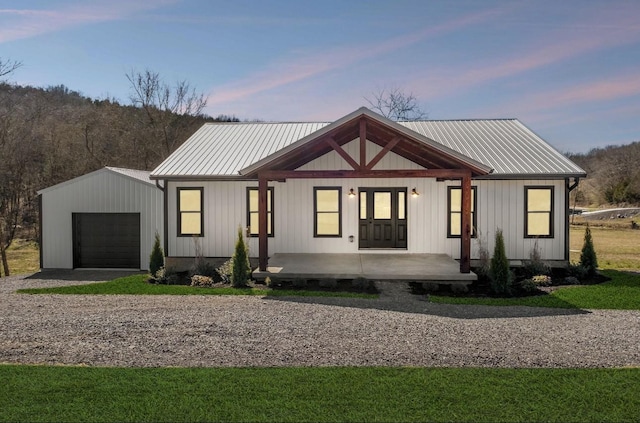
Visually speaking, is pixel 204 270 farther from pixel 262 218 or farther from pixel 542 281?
pixel 542 281

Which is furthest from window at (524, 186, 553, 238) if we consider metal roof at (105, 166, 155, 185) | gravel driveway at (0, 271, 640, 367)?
metal roof at (105, 166, 155, 185)

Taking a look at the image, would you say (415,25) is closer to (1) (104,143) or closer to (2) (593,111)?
(2) (593,111)

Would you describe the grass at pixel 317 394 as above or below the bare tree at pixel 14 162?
below

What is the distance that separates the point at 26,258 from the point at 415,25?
21770 mm

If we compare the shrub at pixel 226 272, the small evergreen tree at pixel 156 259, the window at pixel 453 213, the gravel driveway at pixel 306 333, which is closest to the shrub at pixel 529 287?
the gravel driveway at pixel 306 333

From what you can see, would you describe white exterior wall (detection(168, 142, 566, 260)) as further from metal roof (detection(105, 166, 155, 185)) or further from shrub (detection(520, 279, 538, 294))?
shrub (detection(520, 279, 538, 294))

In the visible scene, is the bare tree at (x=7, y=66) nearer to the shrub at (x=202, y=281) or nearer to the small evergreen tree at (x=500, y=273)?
the shrub at (x=202, y=281)

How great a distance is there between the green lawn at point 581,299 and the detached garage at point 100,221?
1005 centimetres

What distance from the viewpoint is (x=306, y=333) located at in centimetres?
721

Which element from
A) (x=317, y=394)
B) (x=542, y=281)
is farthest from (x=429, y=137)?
(x=317, y=394)

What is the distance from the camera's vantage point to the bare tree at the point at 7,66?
62.5ft

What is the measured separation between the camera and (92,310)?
895 cm

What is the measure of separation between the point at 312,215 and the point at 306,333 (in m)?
7.24

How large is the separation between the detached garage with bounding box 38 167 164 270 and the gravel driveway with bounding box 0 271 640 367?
5380 mm
